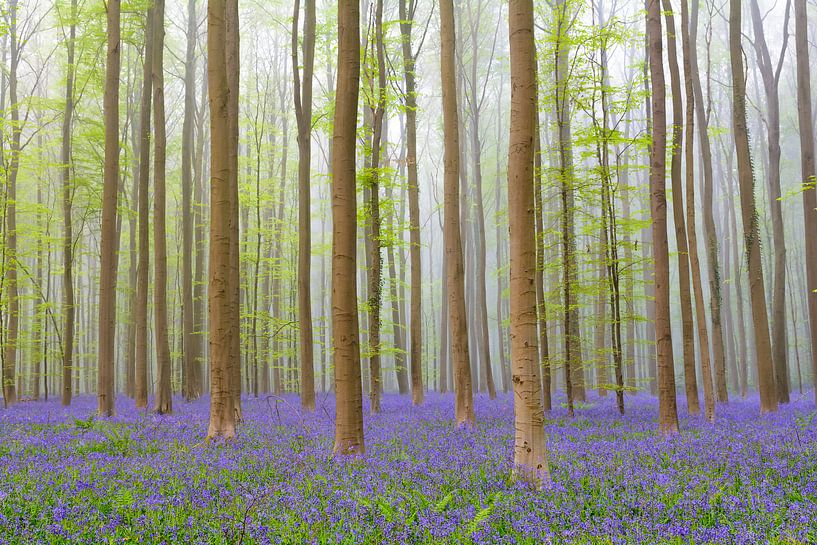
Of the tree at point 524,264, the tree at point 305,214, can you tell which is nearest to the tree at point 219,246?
the tree at point 305,214

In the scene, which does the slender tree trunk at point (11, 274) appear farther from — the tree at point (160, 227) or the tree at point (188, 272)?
the tree at point (160, 227)

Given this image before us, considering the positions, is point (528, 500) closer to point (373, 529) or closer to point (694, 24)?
point (373, 529)

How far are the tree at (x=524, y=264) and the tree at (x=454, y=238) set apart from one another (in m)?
5.00

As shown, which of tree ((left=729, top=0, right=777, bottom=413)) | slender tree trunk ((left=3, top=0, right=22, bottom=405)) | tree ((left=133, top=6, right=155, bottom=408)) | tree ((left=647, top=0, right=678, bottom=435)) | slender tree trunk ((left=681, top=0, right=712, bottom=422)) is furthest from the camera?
slender tree trunk ((left=3, top=0, right=22, bottom=405))

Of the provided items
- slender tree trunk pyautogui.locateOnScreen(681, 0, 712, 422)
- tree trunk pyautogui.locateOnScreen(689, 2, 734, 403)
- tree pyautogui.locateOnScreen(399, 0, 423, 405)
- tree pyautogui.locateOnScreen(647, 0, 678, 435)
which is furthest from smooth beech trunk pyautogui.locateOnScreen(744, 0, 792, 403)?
tree pyautogui.locateOnScreen(399, 0, 423, 405)

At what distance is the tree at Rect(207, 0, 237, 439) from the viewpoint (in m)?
9.30

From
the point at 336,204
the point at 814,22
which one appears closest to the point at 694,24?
the point at 336,204

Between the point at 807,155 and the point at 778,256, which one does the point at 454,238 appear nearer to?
the point at 807,155

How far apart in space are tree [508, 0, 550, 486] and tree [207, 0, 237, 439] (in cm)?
516

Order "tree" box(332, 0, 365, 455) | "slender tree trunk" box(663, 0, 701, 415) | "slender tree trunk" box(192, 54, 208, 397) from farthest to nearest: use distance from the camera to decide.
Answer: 1. "slender tree trunk" box(192, 54, 208, 397)
2. "slender tree trunk" box(663, 0, 701, 415)
3. "tree" box(332, 0, 365, 455)

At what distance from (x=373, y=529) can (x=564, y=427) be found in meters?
7.81

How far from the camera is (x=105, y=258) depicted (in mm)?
12625

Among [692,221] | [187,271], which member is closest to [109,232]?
[187,271]

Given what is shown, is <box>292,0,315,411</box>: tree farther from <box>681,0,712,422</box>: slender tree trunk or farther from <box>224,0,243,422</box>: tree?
<box>681,0,712,422</box>: slender tree trunk
